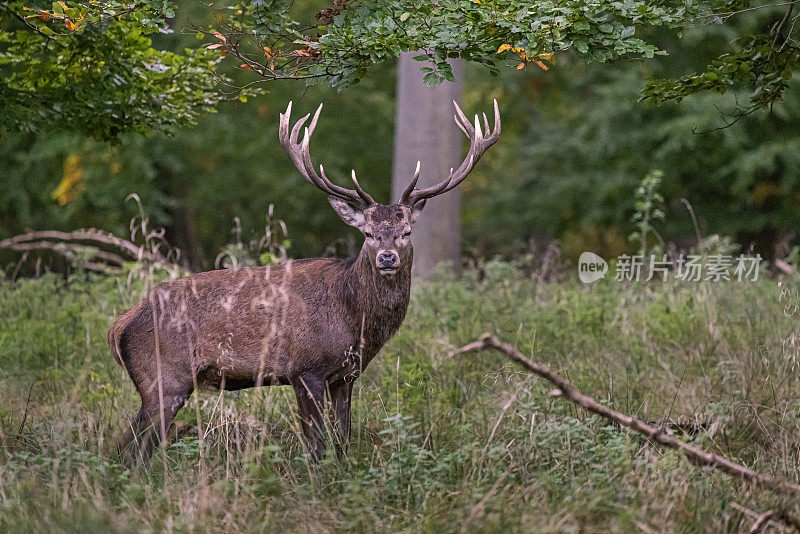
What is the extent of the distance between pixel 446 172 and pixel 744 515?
749 centimetres

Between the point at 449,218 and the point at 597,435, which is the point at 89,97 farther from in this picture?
the point at 449,218

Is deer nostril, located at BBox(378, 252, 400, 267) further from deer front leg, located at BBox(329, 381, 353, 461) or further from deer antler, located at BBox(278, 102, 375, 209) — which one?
deer front leg, located at BBox(329, 381, 353, 461)

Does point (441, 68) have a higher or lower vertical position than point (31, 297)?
higher

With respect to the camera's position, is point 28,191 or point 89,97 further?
point 28,191

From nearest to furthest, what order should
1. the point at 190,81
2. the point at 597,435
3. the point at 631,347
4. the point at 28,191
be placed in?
the point at 597,435 → the point at 190,81 → the point at 631,347 → the point at 28,191

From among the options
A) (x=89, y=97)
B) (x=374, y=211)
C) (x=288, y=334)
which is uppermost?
(x=89, y=97)

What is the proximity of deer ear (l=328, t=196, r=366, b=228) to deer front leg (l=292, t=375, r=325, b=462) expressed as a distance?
1033mm

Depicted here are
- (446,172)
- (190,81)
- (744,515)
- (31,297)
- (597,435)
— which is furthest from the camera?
(446,172)

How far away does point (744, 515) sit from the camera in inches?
165

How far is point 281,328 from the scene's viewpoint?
5.56m

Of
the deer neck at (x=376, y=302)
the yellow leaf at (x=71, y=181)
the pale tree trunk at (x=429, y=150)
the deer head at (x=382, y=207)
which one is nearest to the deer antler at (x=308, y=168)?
the deer head at (x=382, y=207)

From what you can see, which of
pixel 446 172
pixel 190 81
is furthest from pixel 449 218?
pixel 190 81

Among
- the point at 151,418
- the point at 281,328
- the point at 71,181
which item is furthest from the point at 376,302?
the point at 71,181

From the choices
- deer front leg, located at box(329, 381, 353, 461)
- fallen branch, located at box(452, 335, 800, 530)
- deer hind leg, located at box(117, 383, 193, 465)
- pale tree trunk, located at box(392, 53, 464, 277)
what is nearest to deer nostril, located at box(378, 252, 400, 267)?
deer front leg, located at box(329, 381, 353, 461)
